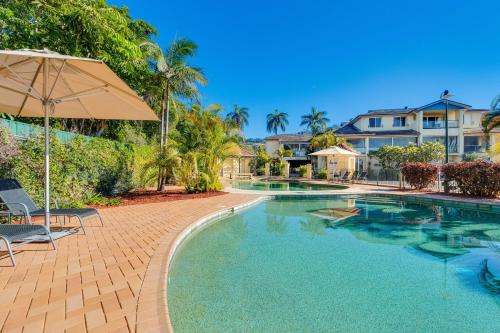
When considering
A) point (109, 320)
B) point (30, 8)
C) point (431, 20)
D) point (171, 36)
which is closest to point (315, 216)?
point (109, 320)

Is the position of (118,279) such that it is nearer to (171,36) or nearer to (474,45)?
(171,36)

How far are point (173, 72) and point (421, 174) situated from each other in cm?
1583

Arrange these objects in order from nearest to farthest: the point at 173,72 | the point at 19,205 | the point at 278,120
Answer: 1. the point at 19,205
2. the point at 173,72
3. the point at 278,120

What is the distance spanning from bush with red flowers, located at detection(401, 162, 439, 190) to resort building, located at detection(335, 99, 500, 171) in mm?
15856

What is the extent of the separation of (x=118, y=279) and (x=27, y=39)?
15541 mm

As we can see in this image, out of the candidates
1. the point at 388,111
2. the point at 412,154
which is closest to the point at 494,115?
the point at 412,154

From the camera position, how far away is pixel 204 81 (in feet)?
52.7

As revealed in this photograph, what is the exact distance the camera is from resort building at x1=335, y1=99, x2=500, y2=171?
33938 millimetres

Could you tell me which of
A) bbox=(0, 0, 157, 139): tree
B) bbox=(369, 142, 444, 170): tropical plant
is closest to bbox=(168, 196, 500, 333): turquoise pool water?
bbox=(0, 0, 157, 139): tree

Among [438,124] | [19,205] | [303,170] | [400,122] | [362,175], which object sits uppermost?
[400,122]

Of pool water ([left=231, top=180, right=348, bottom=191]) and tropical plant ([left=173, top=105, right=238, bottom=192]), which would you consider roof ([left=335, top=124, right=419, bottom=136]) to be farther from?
tropical plant ([left=173, top=105, right=238, bottom=192])

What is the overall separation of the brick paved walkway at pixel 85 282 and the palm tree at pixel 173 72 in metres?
8.99

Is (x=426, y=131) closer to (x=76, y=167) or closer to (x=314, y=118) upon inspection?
(x=314, y=118)

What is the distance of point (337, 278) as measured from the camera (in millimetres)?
4945
